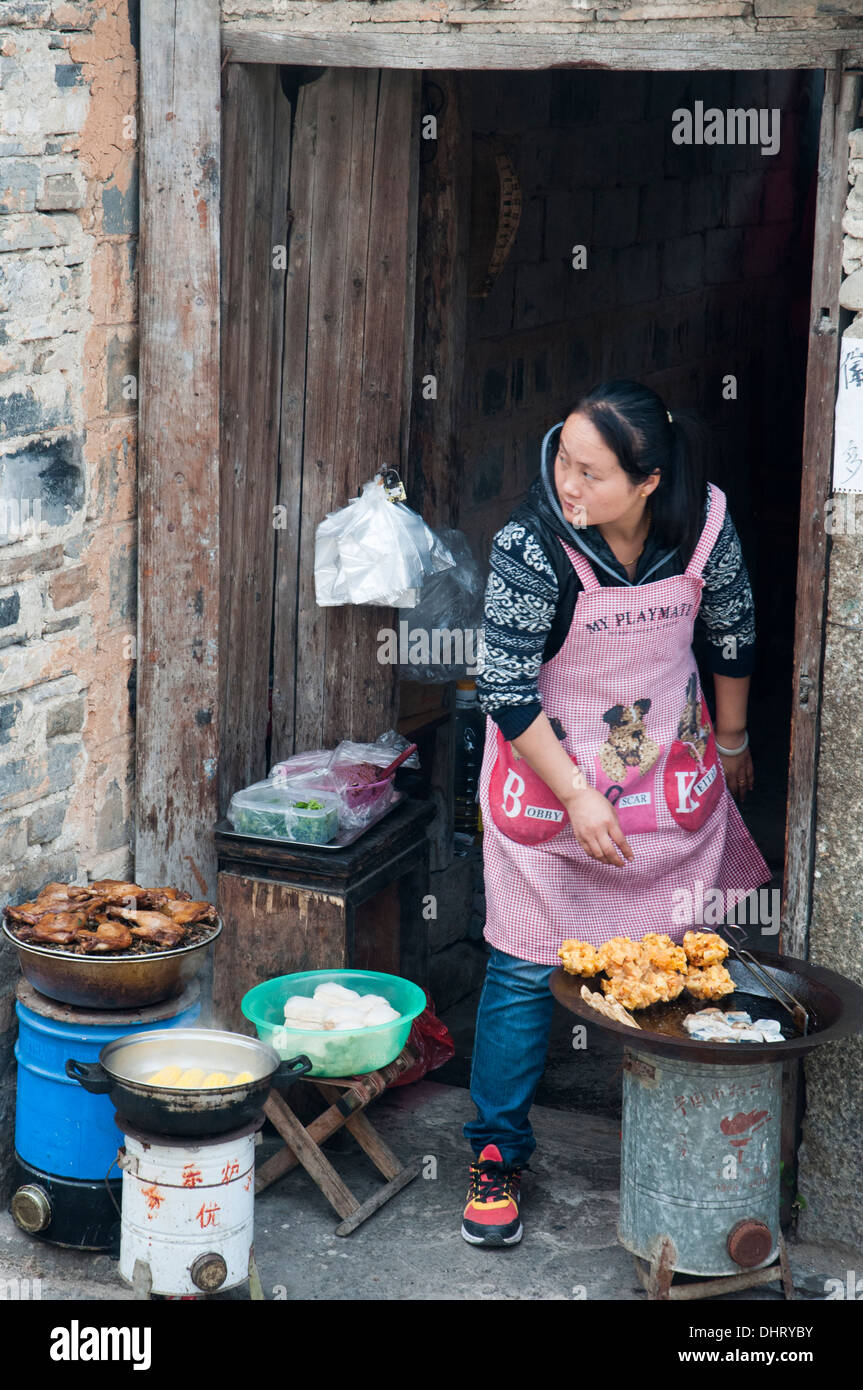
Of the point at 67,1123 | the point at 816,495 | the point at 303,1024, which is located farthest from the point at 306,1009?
the point at 816,495

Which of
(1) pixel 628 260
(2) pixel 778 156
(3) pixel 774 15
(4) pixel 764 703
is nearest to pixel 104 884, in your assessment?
(3) pixel 774 15

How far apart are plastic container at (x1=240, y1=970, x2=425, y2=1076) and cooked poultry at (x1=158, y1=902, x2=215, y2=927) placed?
9.4 inches

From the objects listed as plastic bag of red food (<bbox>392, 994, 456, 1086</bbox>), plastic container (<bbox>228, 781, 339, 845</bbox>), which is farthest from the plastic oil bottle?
plastic container (<bbox>228, 781, 339, 845</bbox>)

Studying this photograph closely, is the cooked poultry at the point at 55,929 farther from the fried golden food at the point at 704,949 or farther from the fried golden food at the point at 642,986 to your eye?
the fried golden food at the point at 704,949

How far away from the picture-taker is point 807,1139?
3893 mm

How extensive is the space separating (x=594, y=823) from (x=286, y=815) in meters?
1.01

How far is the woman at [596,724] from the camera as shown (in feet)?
11.7

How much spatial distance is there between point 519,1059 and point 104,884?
3.76 ft

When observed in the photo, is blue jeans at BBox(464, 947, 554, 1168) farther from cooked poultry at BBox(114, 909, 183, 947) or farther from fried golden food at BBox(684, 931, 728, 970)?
cooked poultry at BBox(114, 909, 183, 947)

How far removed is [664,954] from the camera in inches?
143

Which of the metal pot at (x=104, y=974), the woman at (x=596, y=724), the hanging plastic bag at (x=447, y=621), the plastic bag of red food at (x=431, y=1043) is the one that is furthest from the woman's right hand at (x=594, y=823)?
the hanging plastic bag at (x=447, y=621)

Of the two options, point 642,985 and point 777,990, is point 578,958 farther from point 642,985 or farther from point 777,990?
point 777,990

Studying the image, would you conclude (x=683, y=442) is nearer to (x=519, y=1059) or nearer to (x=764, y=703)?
(x=519, y=1059)

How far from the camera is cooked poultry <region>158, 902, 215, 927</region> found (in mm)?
3949
